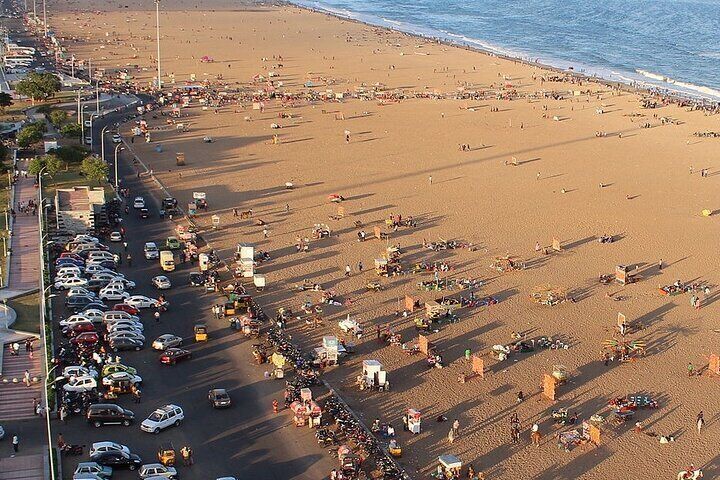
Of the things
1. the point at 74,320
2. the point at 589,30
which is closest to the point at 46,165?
the point at 74,320

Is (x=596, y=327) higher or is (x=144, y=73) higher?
(x=596, y=327)

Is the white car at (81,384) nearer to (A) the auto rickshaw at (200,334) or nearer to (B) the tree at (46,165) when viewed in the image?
(A) the auto rickshaw at (200,334)

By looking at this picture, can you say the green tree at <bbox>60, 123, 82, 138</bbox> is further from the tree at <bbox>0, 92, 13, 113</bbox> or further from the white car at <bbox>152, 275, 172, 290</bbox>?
the white car at <bbox>152, 275, 172, 290</bbox>

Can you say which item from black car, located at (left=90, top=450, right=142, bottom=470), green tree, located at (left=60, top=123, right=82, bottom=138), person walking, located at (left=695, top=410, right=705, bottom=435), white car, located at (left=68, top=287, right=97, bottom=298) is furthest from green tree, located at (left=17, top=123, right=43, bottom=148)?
person walking, located at (left=695, top=410, right=705, bottom=435)

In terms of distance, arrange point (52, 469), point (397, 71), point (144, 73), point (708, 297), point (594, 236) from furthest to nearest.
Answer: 1. point (397, 71)
2. point (144, 73)
3. point (594, 236)
4. point (708, 297)
5. point (52, 469)

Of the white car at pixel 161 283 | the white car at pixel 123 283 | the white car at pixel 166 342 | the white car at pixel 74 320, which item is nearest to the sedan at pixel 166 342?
the white car at pixel 166 342

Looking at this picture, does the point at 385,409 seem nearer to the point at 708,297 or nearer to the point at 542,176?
the point at 708,297

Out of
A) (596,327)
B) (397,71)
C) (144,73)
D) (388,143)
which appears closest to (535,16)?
(397,71)
